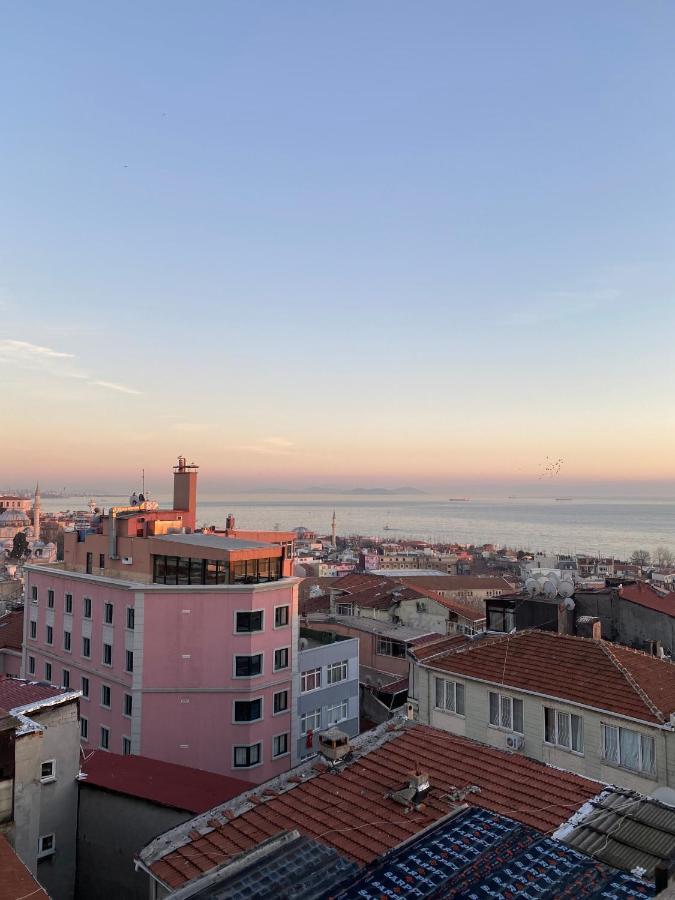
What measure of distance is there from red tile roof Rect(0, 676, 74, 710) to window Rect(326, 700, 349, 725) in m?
15.8

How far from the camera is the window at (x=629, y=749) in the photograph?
13.9m

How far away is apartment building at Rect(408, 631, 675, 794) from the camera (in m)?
14.1

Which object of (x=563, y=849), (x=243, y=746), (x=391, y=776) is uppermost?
(x=563, y=849)

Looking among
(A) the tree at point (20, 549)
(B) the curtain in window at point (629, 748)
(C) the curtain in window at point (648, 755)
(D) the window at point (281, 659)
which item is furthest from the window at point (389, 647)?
(A) the tree at point (20, 549)

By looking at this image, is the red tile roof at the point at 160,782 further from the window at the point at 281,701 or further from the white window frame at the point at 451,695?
the window at the point at 281,701

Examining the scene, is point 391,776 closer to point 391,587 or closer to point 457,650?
point 457,650

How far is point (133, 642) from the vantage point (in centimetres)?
2478

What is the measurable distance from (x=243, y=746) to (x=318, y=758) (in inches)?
601

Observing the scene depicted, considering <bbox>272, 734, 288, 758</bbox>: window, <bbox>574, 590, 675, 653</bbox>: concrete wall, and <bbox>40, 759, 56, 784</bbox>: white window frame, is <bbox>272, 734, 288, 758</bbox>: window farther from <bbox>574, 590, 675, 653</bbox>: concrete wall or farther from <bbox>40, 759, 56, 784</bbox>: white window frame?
<bbox>40, 759, 56, 784</bbox>: white window frame

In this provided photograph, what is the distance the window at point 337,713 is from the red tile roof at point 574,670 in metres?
11.3

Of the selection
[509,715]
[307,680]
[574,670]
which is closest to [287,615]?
[307,680]

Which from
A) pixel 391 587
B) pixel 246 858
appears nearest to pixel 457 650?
pixel 246 858

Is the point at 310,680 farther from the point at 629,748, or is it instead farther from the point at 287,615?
the point at 629,748

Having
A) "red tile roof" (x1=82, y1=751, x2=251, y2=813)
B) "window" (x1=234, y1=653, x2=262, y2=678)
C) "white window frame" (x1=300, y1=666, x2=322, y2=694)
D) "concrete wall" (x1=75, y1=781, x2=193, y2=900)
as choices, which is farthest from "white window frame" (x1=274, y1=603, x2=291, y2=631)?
"concrete wall" (x1=75, y1=781, x2=193, y2=900)
